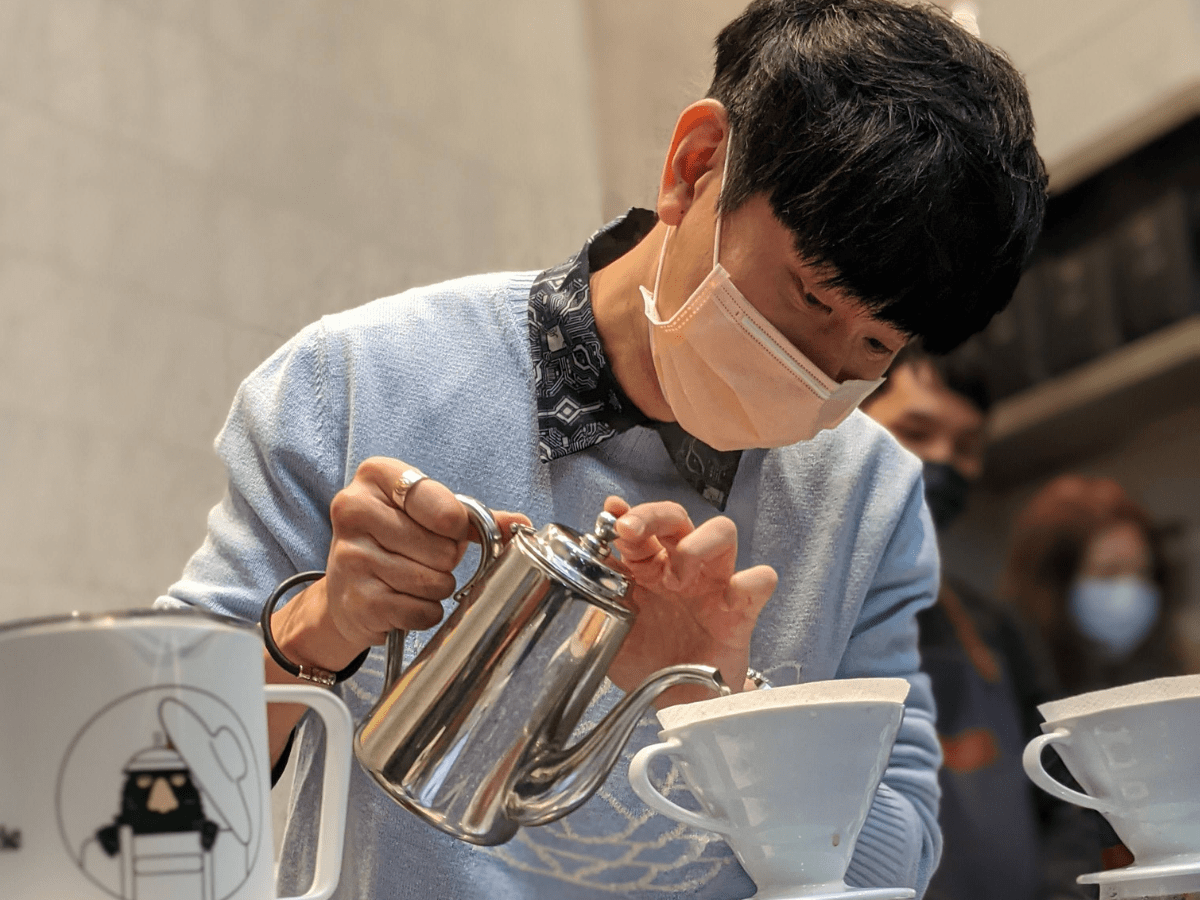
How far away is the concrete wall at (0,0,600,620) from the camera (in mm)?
1216

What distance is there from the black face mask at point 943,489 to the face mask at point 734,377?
4.18 feet

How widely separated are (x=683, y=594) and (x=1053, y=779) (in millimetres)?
225

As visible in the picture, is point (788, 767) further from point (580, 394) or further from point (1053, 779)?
point (580, 394)

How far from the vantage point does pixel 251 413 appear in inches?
38.0

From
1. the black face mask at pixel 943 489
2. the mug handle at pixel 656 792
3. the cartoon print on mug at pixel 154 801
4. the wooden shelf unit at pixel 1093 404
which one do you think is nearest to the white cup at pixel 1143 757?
the mug handle at pixel 656 792

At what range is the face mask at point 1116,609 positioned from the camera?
108 inches

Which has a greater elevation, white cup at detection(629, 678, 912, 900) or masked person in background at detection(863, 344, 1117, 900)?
white cup at detection(629, 678, 912, 900)

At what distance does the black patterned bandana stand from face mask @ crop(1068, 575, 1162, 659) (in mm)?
1916

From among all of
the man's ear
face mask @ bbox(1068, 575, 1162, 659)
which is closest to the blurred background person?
face mask @ bbox(1068, 575, 1162, 659)

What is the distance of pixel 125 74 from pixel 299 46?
0.17m

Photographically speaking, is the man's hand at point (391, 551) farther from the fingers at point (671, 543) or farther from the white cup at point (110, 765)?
the white cup at point (110, 765)

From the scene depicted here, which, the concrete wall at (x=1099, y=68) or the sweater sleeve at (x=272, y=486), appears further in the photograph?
the concrete wall at (x=1099, y=68)

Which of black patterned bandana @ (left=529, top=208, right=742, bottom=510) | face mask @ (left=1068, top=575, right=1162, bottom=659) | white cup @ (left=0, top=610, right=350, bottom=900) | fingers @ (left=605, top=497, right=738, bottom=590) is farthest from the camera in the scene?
face mask @ (left=1068, top=575, right=1162, bottom=659)

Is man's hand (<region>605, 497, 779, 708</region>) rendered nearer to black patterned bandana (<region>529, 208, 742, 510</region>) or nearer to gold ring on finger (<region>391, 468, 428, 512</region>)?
gold ring on finger (<region>391, 468, 428, 512</region>)
